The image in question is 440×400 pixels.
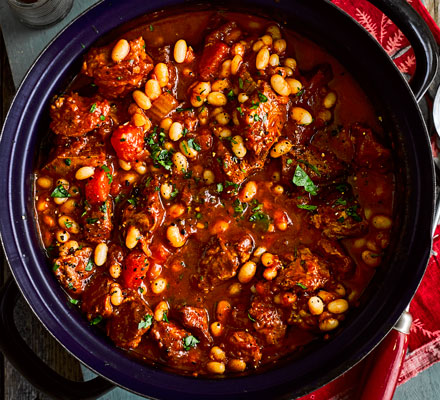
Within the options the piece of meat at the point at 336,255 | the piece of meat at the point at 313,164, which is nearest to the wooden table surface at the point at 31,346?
the piece of meat at the point at 313,164

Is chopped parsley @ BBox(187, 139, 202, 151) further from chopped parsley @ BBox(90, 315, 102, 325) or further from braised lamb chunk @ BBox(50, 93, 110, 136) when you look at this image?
chopped parsley @ BBox(90, 315, 102, 325)

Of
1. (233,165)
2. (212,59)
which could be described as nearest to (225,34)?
(212,59)

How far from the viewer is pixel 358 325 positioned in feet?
11.4

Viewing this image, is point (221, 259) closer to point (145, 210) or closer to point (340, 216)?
point (145, 210)

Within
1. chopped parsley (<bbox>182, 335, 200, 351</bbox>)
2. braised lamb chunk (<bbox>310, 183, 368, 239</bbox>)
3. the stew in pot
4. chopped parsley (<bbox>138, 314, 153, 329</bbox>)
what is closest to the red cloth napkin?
the stew in pot

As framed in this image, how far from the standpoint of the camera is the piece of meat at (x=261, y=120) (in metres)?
3.37

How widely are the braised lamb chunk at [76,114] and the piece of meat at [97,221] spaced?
0.49 metres

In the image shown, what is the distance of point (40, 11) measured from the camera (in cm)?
378

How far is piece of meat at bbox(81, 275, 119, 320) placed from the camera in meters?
3.51

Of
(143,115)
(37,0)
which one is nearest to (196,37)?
(143,115)

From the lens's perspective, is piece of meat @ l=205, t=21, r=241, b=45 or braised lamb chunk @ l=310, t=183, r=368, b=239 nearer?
braised lamb chunk @ l=310, t=183, r=368, b=239

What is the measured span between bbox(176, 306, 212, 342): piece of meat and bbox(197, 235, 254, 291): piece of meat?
0.15 meters

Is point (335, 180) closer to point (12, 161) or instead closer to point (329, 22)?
point (329, 22)

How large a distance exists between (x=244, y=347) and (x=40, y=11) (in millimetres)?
2641
